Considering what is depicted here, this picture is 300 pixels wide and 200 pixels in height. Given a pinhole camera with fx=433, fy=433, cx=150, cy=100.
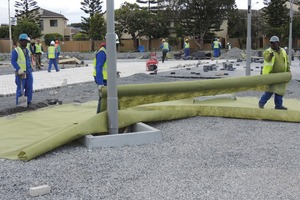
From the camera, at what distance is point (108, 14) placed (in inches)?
268

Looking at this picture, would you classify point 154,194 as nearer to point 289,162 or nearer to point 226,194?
point 226,194

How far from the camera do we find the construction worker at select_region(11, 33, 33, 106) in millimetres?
10031

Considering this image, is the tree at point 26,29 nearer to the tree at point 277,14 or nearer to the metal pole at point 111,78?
the tree at point 277,14

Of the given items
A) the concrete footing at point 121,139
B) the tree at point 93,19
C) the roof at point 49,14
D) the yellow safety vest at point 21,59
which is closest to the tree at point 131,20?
the tree at point 93,19

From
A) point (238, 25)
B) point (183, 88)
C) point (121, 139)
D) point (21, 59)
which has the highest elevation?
point (238, 25)

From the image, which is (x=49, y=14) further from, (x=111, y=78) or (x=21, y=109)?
(x=111, y=78)

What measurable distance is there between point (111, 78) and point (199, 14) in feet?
163

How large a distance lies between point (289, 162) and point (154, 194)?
7.20 feet

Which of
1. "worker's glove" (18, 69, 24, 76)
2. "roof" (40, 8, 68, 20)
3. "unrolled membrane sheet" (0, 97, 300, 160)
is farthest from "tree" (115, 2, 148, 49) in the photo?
"worker's glove" (18, 69, 24, 76)

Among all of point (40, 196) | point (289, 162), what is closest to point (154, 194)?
point (40, 196)

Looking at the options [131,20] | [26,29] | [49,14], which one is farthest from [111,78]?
[49,14]

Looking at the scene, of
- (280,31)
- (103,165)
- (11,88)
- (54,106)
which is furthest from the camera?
(280,31)

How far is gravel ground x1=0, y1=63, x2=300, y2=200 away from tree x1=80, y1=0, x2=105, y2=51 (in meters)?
52.0

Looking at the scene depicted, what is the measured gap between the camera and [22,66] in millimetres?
10172
